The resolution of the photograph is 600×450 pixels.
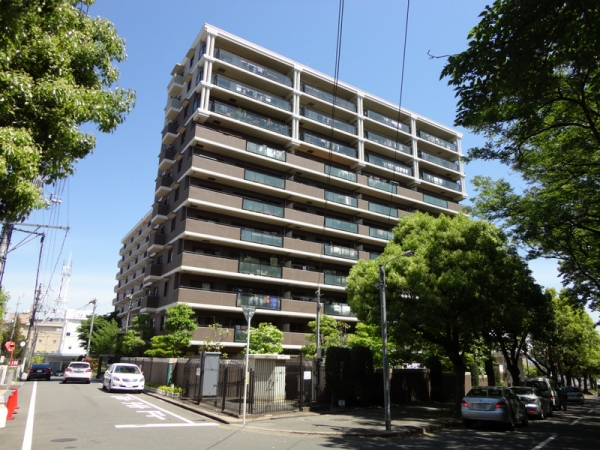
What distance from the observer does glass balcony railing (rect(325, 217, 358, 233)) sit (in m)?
35.6

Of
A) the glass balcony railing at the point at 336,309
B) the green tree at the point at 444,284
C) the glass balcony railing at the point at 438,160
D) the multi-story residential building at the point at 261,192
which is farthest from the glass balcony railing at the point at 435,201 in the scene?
the green tree at the point at 444,284

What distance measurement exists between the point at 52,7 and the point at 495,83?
871 cm

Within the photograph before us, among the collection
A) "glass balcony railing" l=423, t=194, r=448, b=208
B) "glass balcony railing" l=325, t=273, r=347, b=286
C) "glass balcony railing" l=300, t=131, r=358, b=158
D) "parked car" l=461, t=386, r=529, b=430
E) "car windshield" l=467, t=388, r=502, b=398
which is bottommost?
"parked car" l=461, t=386, r=529, b=430

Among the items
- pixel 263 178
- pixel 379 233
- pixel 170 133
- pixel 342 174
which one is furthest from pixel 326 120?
pixel 170 133

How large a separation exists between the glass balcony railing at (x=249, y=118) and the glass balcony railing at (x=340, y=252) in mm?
10069

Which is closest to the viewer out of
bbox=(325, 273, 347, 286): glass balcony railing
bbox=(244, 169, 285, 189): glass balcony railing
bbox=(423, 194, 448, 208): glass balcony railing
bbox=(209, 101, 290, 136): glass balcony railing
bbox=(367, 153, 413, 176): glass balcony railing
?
bbox=(244, 169, 285, 189): glass balcony railing

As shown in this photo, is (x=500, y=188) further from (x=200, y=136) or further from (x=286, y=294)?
(x=200, y=136)

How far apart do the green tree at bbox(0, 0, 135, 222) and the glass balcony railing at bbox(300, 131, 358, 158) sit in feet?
89.8

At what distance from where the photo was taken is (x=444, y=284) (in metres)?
18.5

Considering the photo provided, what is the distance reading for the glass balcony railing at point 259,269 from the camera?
30788mm

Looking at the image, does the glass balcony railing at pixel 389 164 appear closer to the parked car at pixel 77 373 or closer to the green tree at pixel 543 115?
the green tree at pixel 543 115

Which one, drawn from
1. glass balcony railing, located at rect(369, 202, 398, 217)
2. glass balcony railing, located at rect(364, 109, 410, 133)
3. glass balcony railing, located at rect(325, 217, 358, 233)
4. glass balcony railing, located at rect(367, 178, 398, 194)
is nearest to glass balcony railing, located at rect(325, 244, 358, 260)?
glass balcony railing, located at rect(325, 217, 358, 233)

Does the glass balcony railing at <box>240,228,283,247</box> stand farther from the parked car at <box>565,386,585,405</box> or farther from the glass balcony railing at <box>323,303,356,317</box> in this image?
the parked car at <box>565,386,585,405</box>

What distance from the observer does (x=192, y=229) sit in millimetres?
29656
